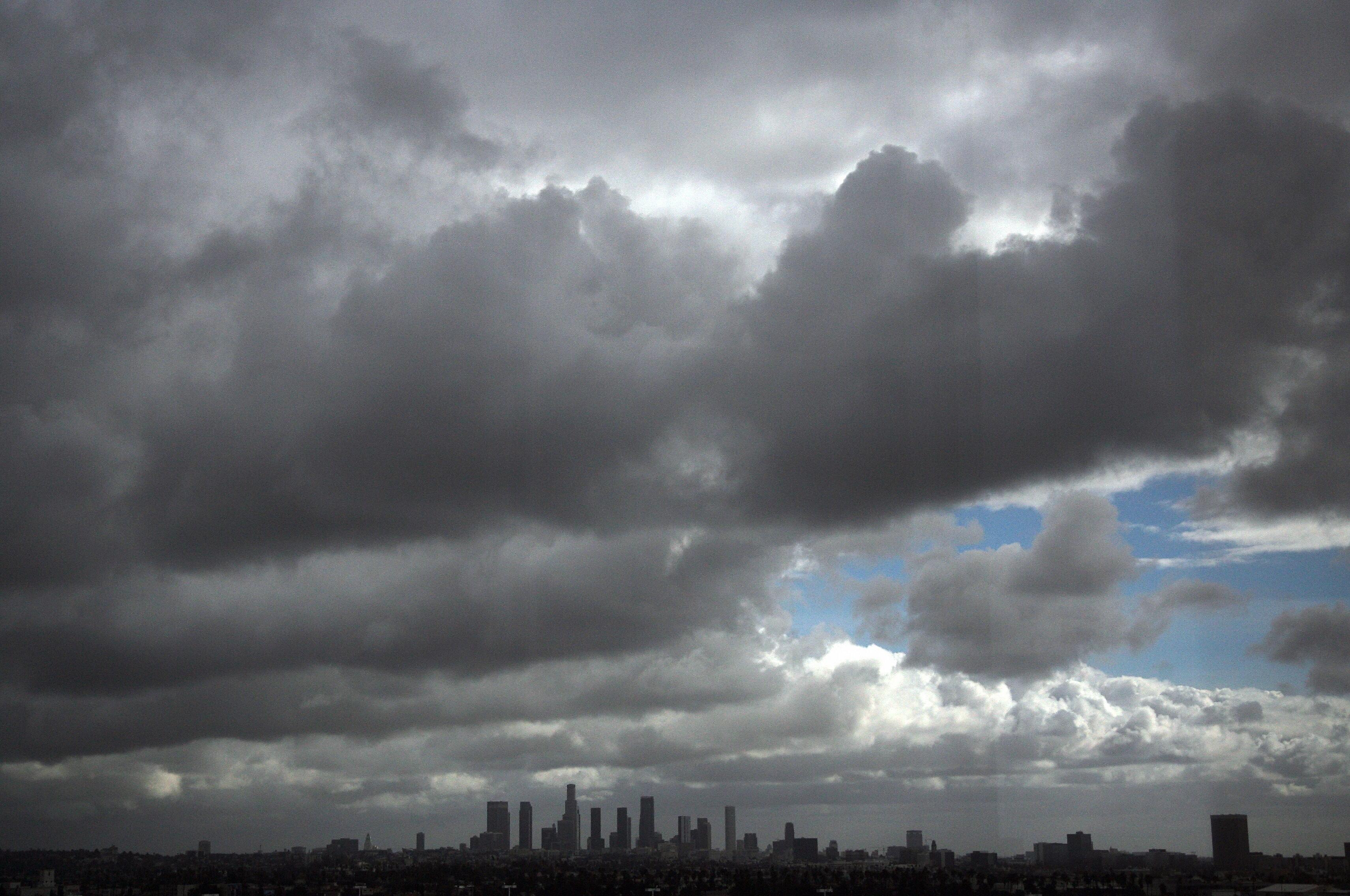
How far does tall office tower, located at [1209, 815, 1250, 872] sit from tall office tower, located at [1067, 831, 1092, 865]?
462 cm

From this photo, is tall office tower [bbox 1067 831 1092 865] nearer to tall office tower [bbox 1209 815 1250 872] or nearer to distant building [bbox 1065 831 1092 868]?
distant building [bbox 1065 831 1092 868]

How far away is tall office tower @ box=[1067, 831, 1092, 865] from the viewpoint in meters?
28.5

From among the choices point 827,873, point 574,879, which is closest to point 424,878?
point 574,879

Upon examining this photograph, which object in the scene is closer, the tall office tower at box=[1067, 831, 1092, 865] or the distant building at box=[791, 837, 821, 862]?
the tall office tower at box=[1067, 831, 1092, 865]

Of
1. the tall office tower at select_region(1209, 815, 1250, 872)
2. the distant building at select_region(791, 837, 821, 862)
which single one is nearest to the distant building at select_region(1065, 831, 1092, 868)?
the tall office tower at select_region(1209, 815, 1250, 872)

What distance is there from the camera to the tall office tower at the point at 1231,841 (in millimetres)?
Result: 23219

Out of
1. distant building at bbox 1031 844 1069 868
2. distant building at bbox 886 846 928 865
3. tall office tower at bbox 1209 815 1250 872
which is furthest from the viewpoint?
distant building at bbox 886 846 928 865

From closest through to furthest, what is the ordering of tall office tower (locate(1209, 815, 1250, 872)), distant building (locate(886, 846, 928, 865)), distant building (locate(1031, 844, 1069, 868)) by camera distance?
tall office tower (locate(1209, 815, 1250, 872)) → distant building (locate(1031, 844, 1069, 868)) → distant building (locate(886, 846, 928, 865))

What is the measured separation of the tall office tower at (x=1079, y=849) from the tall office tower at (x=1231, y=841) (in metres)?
4.62

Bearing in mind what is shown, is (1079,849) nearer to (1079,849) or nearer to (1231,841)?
(1079,849)

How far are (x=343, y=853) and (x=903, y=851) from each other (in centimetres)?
7005

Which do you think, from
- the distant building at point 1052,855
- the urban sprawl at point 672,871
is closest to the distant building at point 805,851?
the urban sprawl at point 672,871

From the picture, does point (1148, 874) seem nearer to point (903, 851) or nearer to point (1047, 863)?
point (1047, 863)

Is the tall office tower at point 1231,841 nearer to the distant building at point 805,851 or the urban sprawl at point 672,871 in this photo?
the urban sprawl at point 672,871
